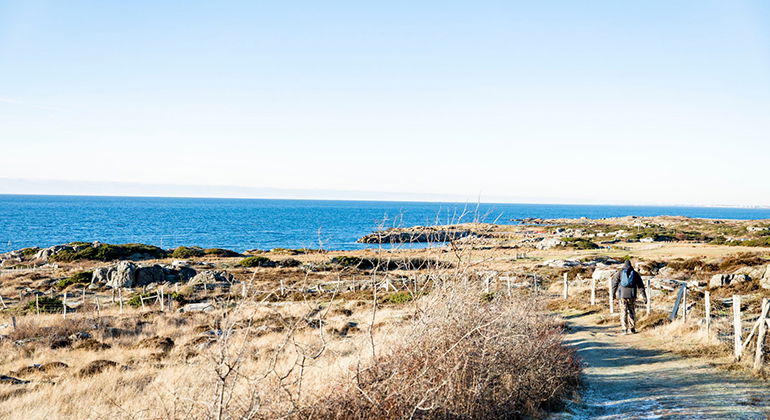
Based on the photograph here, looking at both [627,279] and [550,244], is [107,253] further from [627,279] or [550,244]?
[627,279]

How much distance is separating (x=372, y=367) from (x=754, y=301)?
15687 millimetres

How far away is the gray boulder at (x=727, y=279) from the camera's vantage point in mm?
20195

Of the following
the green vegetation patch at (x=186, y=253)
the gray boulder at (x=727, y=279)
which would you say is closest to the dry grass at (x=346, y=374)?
the gray boulder at (x=727, y=279)

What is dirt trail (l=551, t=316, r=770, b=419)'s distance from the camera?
22.5 feet

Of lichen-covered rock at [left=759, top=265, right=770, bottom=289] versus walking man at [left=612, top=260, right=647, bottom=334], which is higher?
walking man at [left=612, top=260, right=647, bottom=334]

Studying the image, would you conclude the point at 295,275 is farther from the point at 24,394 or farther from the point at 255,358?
the point at 24,394

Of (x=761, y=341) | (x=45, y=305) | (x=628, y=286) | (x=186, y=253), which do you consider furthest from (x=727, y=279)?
(x=186, y=253)

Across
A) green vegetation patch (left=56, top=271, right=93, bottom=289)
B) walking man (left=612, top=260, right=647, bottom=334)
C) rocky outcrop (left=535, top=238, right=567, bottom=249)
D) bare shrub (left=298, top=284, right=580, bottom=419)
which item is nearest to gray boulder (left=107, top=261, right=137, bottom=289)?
green vegetation patch (left=56, top=271, right=93, bottom=289)

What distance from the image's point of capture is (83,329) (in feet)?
55.7

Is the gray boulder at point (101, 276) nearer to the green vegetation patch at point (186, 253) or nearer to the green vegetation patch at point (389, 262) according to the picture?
the green vegetation patch at point (389, 262)

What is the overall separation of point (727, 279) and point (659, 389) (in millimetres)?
15471

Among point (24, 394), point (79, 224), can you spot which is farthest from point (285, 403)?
point (79, 224)

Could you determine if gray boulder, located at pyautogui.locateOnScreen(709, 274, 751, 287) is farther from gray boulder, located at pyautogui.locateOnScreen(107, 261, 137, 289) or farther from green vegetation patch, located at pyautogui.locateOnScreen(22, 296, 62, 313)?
gray boulder, located at pyautogui.locateOnScreen(107, 261, 137, 289)

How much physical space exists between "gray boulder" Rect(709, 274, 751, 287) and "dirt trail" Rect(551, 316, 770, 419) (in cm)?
1128
